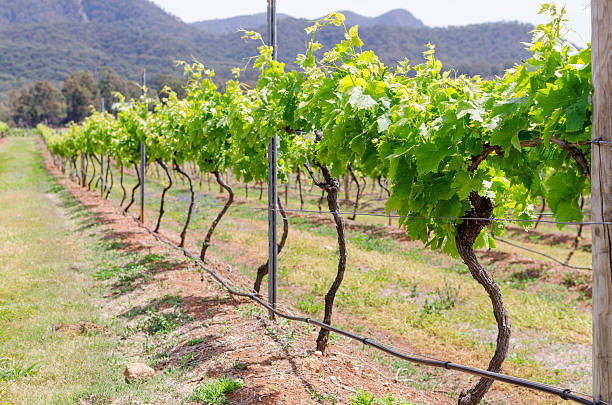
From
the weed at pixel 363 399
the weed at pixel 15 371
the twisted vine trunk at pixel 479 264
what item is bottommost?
the weed at pixel 15 371

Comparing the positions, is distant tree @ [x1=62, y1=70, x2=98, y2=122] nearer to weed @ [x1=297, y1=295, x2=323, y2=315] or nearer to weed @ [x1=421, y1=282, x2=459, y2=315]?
weed @ [x1=297, y1=295, x2=323, y2=315]

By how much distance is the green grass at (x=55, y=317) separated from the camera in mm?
4887

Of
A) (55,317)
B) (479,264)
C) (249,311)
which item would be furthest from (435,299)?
(55,317)

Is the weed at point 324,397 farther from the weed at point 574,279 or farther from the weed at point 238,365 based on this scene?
the weed at point 574,279

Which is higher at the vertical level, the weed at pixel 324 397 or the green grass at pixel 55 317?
the weed at pixel 324 397

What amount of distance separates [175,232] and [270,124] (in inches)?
407

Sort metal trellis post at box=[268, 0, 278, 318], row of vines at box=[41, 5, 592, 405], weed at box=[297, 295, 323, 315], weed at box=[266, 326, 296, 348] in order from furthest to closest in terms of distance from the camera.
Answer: weed at box=[297, 295, 323, 315] → metal trellis post at box=[268, 0, 278, 318] → weed at box=[266, 326, 296, 348] → row of vines at box=[41, 5, 592, 405]

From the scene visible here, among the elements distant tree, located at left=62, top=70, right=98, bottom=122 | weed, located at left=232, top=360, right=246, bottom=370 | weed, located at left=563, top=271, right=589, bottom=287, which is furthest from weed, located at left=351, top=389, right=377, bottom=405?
distant tree, located at left=62, top=70, right=98, bottom=122

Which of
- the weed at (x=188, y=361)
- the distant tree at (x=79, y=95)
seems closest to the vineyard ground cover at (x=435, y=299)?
the weed at (x=188, y=361)

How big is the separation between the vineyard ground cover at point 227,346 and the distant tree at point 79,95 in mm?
82542

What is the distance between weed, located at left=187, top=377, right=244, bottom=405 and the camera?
4340 millimetres

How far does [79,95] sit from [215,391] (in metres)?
89.0

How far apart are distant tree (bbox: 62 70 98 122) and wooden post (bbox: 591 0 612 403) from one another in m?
89.1

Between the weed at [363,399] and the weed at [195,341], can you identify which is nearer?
the weed at [363,399]
